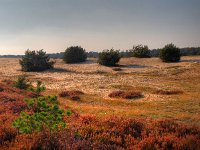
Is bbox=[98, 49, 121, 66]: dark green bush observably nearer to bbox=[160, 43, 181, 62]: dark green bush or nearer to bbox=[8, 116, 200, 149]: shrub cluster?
bbox=[160, 43, 181, 62]: dark green bush

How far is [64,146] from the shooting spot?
10.8m

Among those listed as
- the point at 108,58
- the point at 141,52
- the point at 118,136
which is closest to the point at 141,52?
the point at 141,52

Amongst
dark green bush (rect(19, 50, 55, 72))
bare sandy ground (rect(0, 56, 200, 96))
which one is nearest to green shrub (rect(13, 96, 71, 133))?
bare sandy ground (rect(0, 56, 200, 96))

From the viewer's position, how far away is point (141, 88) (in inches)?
1335

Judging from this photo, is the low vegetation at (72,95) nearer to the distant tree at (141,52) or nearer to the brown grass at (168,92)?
the brown grass at (168,92)

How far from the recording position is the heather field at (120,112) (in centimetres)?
1191

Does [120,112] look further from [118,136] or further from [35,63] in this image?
[35,63]

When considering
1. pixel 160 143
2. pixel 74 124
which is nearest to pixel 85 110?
pixel 74 124

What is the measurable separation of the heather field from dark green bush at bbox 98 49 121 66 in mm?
7319

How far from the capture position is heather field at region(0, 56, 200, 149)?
39.1 feet

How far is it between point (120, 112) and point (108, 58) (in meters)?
36.5

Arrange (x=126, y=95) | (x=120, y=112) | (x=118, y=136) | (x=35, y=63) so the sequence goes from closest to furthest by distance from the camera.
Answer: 1. (x=118, y=136)
2. (x=120, y=112)
3. (x=126, y=95)
4. (x=35, y=63)

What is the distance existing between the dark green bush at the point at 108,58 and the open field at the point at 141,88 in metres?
1.97

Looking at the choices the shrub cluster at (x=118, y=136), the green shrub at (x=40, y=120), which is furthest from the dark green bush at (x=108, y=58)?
the green shrub at (x=40, y=120)
